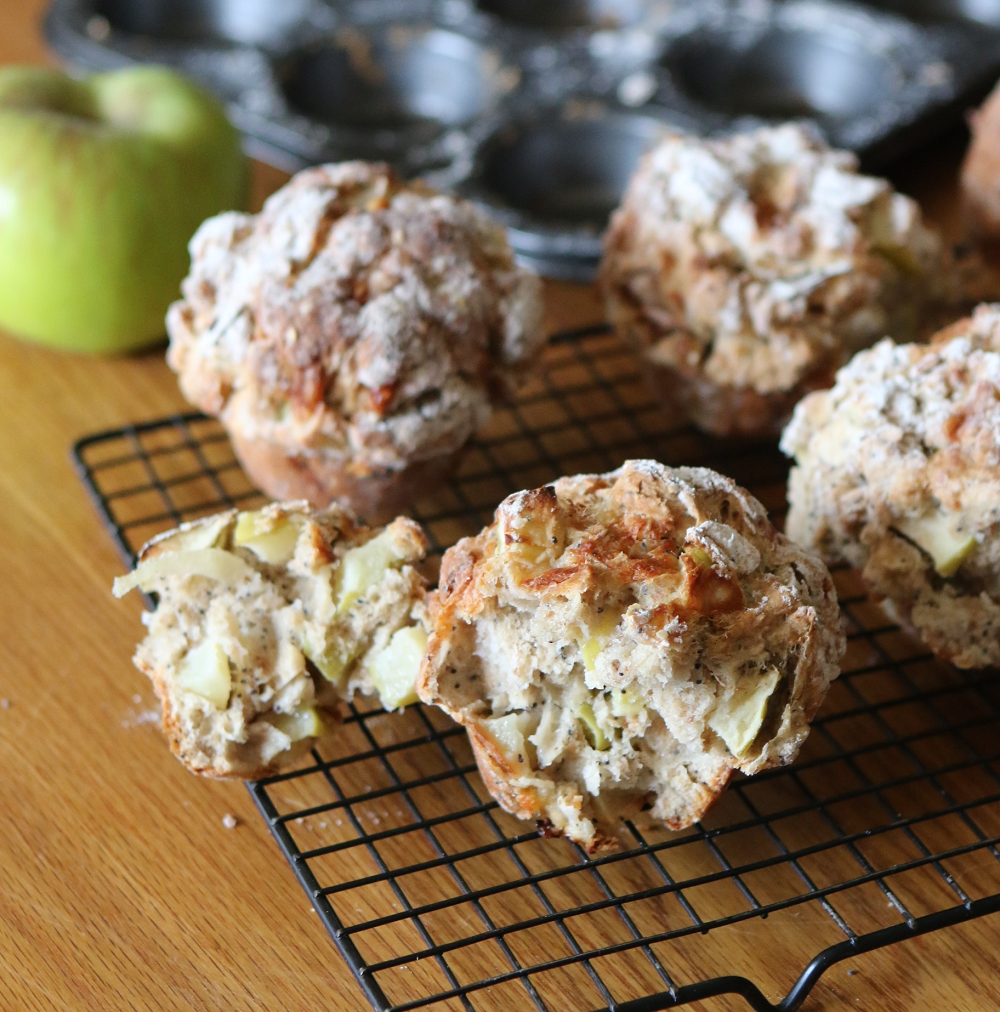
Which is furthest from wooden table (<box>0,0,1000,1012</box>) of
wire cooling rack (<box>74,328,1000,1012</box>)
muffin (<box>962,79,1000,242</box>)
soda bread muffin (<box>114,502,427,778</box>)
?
muffin (<box>962,79,1000,242</box>)

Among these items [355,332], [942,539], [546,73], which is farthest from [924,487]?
[546,73]

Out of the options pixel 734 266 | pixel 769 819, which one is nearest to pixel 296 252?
pixel 734 266

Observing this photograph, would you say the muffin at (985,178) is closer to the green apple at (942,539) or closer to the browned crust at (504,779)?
the green apple at (942,539)

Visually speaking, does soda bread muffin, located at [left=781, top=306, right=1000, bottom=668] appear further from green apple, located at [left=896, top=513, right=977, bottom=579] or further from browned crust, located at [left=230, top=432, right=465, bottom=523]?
browned crust, located at [left=230, top=432, right=465, bottom=523]

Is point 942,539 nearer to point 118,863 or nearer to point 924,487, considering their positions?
point 924,487

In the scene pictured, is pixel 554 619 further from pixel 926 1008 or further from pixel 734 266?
pixel 734 266

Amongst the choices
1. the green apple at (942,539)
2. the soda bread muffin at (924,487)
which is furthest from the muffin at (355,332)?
→ the green apple at (942,539)
